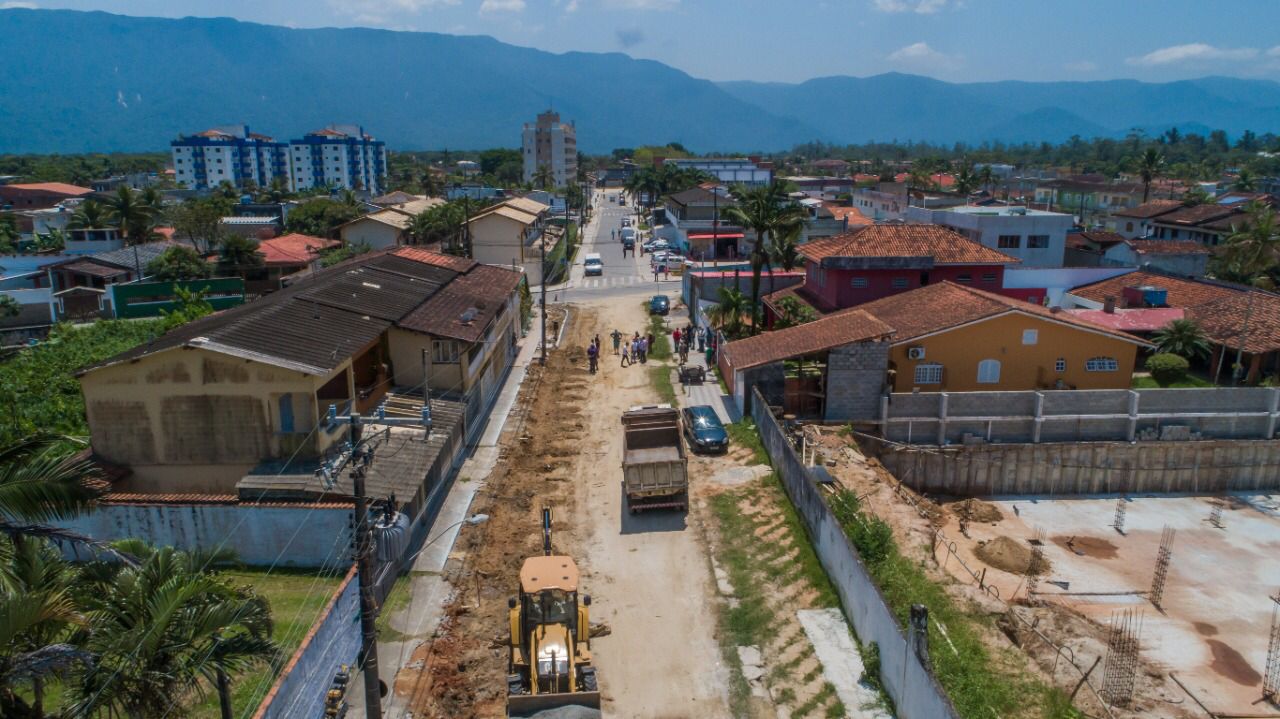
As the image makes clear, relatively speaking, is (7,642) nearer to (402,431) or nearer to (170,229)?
(402,431)

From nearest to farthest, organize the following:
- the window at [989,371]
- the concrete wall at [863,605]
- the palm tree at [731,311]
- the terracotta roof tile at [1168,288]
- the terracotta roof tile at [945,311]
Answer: the concrete wall at [863,605], the terracotta roof tile at [945,311], the window at [989,371], the palm tree at [731,311], the terracotta roof tile at [1168,288]

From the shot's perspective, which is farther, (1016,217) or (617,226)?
(617,226)

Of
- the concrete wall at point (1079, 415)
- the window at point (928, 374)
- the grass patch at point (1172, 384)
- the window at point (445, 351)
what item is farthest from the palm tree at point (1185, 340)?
the window at point (445, 351)

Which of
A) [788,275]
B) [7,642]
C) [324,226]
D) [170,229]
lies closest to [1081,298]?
[788,275]

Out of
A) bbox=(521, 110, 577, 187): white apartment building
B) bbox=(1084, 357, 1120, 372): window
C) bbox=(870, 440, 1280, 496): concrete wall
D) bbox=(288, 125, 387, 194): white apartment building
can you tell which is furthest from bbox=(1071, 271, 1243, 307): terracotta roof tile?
bbox=(288, 125, 387, 194): white apartment building

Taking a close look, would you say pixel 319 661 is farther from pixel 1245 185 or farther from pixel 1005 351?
pixel 1245 185

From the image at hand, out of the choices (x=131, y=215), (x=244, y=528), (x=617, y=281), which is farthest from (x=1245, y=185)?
(x=131, y=215)

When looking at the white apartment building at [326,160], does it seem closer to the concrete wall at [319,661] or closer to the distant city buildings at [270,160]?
the distant city buildings at [270,160]
